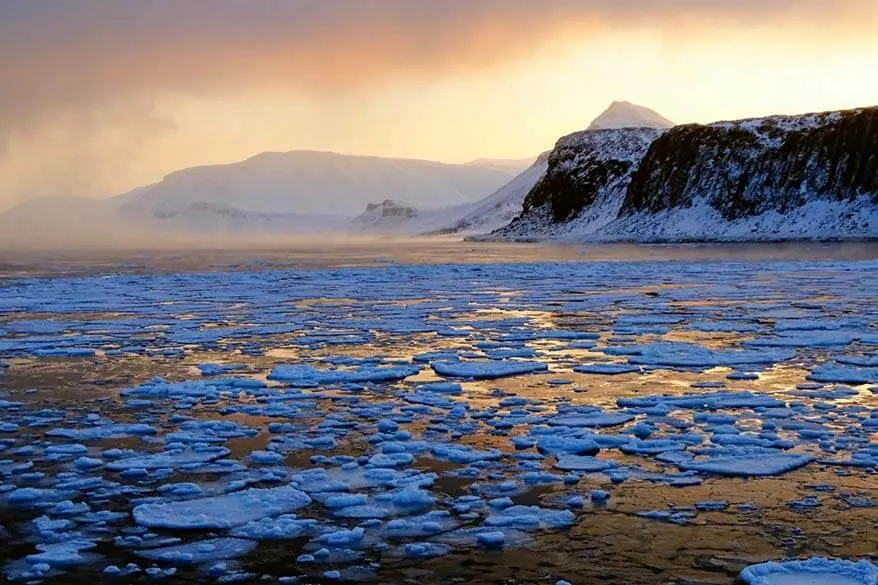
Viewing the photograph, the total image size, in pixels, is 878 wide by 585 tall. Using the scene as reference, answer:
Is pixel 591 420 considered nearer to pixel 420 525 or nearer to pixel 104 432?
pixel 420 525

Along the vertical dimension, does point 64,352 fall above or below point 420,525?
above

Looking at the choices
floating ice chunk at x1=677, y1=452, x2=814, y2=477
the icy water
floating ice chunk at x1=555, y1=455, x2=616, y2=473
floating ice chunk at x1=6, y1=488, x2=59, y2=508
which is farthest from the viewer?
floating ice chunk at x1=555, y1=455, x2=616, y2=473

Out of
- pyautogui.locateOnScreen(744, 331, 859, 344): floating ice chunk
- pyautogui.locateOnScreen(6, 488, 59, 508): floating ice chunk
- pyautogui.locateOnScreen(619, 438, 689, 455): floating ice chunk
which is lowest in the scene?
pyautogui.locateOnScreen(744, 331, 859, 344): floating ice chunk

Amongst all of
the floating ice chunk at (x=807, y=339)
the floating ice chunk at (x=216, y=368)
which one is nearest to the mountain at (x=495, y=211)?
the floating ice chunk at (x=807, y=339)

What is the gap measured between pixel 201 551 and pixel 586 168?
408 feet

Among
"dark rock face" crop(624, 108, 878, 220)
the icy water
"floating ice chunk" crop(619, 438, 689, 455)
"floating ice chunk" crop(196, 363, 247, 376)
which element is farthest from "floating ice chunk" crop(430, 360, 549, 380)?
"dark rock face" crop(624, 108, 878, 220)

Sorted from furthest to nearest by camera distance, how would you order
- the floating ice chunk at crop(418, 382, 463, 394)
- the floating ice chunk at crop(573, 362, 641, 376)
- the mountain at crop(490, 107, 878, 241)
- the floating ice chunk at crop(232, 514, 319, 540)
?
the mountain at crop(490, 107, 878, 241) → the floating ice chunk at crop(573, 362, 641, 376) → the floating ice chunk at crop(418, 382, 463, 394) → the floating ice chunk at crop(232, 514, 319, 540)

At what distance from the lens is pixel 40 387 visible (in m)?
11.2

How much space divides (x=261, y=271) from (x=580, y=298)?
54.5 feet

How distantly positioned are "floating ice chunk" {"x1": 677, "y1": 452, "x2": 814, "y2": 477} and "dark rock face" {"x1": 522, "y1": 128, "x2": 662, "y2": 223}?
11441 centimetres

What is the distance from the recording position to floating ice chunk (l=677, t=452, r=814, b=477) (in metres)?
7.20

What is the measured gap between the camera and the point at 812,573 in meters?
5.08

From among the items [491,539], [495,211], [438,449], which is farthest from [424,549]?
[495,211]

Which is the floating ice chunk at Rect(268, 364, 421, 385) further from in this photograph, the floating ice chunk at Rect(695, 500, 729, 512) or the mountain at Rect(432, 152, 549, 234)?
the mountain at Rect(432, 152, 549, 234)
